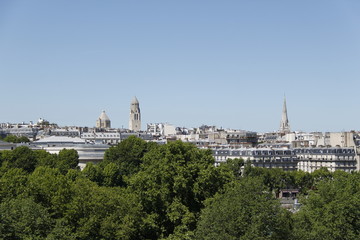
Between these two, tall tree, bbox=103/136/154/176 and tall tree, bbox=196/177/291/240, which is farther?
tall tree, bbox=103/136/154/176

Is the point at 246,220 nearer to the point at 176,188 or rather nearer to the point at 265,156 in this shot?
the point at 176,188

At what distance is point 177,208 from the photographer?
131 ft

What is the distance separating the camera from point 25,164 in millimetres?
76188

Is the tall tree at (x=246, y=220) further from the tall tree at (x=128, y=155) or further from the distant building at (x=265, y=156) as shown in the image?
the distant building at (x=265, y=156)

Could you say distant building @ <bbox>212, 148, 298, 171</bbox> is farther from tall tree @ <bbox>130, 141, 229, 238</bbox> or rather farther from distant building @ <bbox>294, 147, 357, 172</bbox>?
tall tree @ <bbox>130, 141, 229, 238</bbox>

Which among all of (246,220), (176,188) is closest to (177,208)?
(176,188)

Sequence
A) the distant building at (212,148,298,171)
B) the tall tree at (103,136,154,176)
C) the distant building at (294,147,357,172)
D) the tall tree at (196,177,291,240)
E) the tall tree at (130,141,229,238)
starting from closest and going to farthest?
1. the tall tree at (196,177,291,240)
2. the tall tree at (130,141,229,238)
3. the tall tree at (103,136,154,176)
4. the distant building at (294,147,357,172)
5. the distant building at (212,148,298,171)

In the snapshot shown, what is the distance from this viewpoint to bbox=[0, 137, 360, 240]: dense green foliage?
107 ft

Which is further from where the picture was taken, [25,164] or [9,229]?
[25,164]

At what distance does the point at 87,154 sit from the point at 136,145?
1453 cm

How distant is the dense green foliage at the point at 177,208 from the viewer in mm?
32625

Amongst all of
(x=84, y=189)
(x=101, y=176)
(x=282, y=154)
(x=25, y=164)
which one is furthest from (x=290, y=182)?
(x=84, y=189)

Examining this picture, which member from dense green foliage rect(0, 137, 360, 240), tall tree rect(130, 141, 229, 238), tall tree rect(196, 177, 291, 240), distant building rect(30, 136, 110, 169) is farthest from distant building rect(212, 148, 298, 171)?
tall tree rect(196, 177, 291, 240)

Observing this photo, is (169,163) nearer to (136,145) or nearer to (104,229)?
(104,229)
